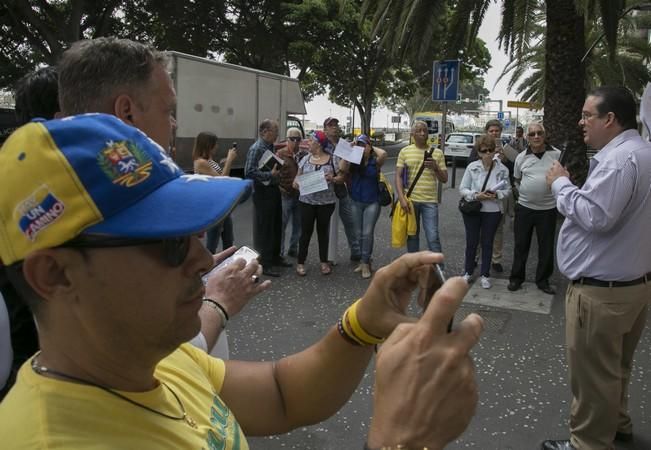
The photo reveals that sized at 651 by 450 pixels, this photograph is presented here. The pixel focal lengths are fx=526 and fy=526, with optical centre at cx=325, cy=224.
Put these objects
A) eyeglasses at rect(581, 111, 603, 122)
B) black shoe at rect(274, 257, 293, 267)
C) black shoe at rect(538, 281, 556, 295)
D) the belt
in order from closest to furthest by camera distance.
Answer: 1. the belt
2. eyeglasses at rect(581, 111, 603, 122)
3. black shoe at rect(538, 281, 556, 295)
4. black shoe at rect(274, 257, 293, 267)

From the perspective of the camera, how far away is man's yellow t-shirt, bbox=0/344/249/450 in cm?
86

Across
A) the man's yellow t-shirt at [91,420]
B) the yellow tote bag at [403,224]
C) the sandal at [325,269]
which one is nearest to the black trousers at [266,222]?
the sandal at [325,269]

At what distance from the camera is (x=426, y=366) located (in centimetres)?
102

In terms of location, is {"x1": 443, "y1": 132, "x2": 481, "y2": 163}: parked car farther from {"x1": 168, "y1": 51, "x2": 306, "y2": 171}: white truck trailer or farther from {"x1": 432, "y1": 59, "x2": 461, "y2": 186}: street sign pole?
{"x1": 432, "y1": 59, "x2": 461, "y2": 186}: street sign pole

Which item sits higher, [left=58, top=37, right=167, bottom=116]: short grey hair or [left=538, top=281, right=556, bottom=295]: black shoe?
[left=58, top=37, right=167, bottom=116]: short grey hair

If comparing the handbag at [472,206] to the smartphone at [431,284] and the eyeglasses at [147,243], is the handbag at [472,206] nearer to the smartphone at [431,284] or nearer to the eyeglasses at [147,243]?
the smartphone at [431,284]

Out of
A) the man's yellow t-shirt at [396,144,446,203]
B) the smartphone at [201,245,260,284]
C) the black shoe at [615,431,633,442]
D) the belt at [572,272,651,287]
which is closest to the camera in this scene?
the smartphone at [201,245,260,284]

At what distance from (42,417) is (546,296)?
5667mm

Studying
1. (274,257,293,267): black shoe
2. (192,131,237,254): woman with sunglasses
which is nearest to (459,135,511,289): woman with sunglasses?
(274,257,293,267): black shoe

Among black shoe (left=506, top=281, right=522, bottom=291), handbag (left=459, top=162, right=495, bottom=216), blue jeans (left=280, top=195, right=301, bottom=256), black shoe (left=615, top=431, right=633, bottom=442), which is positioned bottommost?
black shoe (left=615, top=431, right=633, bottom=442)

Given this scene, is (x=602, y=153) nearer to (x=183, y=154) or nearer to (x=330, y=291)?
(x=330, y=291)

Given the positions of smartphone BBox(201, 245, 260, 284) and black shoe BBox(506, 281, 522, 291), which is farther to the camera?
black shoe BBox(506, 281, 522, 291)

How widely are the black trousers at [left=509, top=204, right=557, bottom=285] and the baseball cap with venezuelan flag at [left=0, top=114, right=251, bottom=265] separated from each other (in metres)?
5.49

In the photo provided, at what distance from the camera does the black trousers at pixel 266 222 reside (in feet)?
21.9
